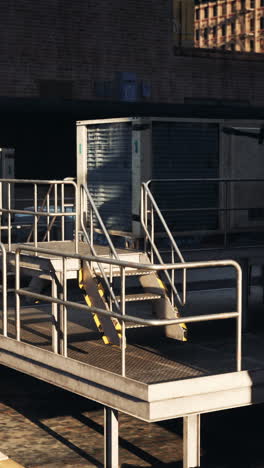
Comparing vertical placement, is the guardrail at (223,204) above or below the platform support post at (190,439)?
above

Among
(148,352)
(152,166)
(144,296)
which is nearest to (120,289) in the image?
(144,296)

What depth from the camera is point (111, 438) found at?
9.86 m

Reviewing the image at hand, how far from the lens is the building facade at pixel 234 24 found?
14536 centimetres

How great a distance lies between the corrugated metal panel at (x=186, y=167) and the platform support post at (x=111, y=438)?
4749 millimetres

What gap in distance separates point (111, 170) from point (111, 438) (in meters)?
5.48

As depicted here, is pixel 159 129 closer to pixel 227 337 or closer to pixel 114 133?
pixel 114 133

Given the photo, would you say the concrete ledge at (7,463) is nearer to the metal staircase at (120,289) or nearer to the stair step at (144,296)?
the metal staircase at (120,289)

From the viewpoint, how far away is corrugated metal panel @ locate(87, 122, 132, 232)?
13922mm

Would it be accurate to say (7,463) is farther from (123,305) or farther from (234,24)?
Result: (234,24)

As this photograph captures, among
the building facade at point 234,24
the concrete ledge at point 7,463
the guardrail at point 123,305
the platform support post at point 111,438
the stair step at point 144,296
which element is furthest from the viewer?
the building facade at point 234,24

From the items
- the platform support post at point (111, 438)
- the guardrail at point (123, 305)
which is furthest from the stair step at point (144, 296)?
the platform support post at point (111, 438)

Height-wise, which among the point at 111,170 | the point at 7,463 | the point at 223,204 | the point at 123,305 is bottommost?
the point at 7,463

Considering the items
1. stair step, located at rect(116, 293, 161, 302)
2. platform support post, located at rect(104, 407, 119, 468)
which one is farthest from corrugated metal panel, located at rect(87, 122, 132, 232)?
platform support post, located at rect(104, 407, 119, 468)

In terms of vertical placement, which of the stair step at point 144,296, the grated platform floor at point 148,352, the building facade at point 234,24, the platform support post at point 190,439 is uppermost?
the building facade at point 234,24
